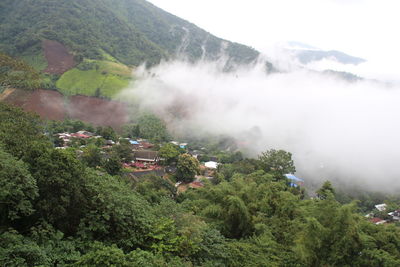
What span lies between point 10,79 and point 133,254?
4186 cm

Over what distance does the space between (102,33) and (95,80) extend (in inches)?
1827

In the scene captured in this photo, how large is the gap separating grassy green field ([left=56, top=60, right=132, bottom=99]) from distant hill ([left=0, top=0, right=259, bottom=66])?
21.7 ft

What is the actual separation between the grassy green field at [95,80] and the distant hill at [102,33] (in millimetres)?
6605

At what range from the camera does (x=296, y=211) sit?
565 inches

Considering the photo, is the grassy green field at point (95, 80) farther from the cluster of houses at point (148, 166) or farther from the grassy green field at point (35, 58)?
the cluster of houses at point (148, 166)

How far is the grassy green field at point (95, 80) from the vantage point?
208 ft

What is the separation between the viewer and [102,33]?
350ft

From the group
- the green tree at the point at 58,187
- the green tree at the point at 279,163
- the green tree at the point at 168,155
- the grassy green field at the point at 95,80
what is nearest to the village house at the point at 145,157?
the green tree at the point at 168,155

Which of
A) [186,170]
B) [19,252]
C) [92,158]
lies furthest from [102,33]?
[19,252]

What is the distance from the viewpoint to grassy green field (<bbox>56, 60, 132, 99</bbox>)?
63531 mm

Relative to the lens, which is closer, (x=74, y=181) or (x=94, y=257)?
(x=94, y=257)

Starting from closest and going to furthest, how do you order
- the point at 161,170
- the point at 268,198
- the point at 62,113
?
the point at 268,198
the point at 161,170
the point at 62,113

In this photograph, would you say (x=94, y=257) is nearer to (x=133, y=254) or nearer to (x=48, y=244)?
(x=133, y=254)

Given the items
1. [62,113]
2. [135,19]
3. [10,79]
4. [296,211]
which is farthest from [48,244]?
[135,19]
